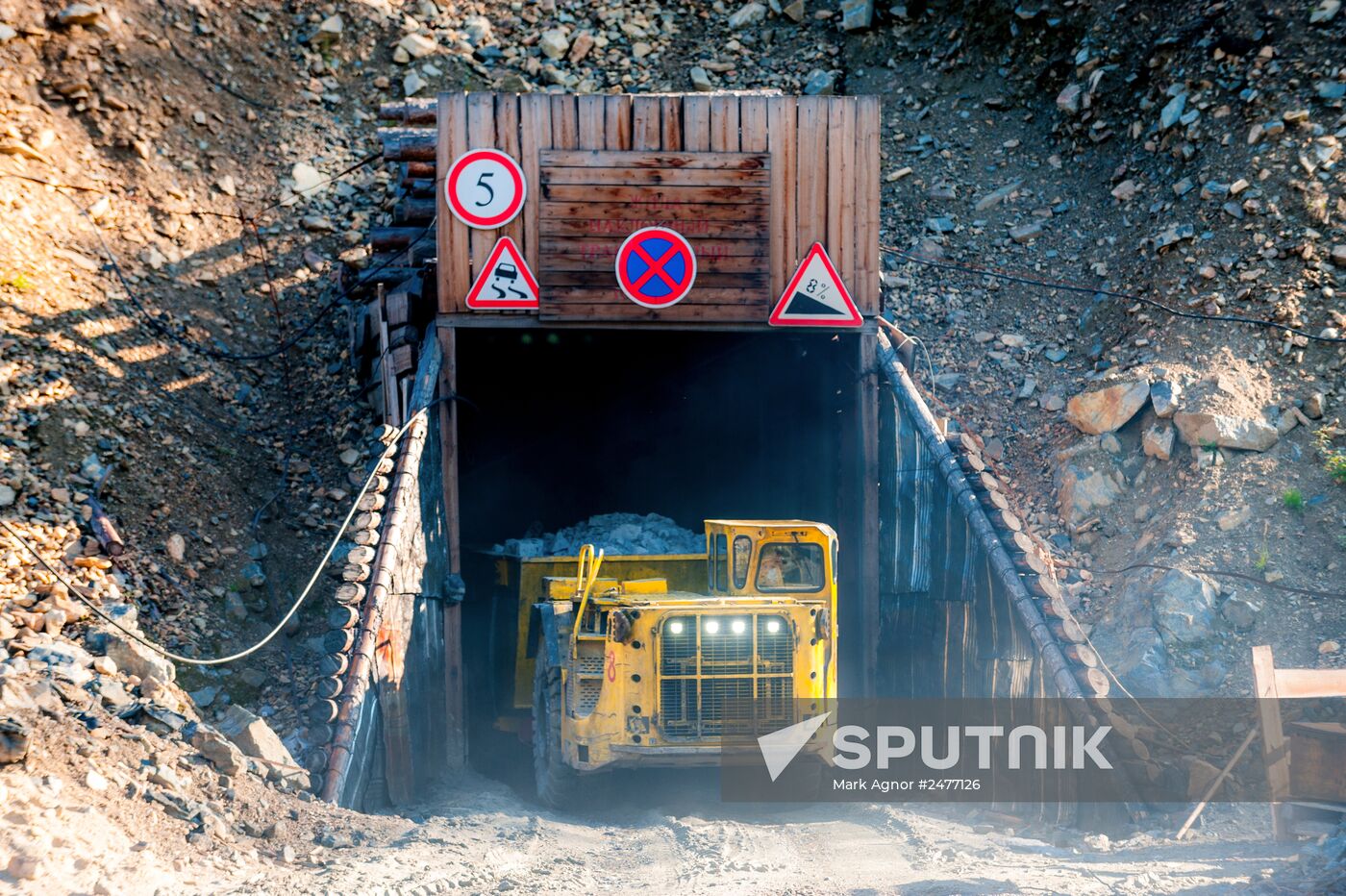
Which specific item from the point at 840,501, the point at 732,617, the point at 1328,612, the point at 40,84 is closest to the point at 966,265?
the point at 840,501

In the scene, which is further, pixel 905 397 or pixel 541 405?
pixel 541 405

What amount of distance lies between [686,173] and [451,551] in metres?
4.81

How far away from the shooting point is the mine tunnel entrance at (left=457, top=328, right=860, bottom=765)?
14258mm

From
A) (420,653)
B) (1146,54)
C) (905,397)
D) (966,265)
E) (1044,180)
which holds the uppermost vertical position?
(1146,54)

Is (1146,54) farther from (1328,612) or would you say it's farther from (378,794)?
(378,794)

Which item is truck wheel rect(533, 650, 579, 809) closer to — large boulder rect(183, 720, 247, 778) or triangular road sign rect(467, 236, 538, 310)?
large boulder rect(183, 720, 247, 778)

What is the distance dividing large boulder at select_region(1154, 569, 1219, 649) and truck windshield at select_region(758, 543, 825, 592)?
12.9ft

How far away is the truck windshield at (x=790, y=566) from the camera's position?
11.3 metres

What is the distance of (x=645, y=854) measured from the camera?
912 cm

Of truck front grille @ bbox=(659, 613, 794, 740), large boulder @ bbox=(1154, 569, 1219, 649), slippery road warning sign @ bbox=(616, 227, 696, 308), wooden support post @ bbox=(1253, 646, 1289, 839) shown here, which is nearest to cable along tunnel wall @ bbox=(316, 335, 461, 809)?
slippery road warning sign @ bbox=(616, 227, 696, 308)

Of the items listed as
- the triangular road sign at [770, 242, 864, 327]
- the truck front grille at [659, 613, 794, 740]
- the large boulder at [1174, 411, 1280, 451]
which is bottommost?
the truck front grille at [659, 613, 794, 740]

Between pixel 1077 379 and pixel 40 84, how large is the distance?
46.8 ft

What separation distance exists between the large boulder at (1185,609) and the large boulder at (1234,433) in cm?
172

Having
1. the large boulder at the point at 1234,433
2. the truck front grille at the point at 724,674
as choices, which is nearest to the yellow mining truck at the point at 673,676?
the truck front grille at the point at 724,674
